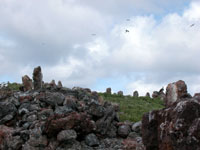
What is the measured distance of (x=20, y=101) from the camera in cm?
1986

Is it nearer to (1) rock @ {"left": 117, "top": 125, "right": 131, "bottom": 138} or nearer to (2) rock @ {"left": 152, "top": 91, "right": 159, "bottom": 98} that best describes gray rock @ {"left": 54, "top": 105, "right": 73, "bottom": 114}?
(1) rock @ {"left": 117, "top": 125, "right": 131, "bottom": 138}

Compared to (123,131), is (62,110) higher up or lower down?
higher up

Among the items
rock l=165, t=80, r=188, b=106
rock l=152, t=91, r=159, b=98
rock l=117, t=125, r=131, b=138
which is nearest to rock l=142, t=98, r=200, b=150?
rock l=117, t=125, r=131, b=138

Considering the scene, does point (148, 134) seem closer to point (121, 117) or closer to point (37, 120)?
point (37, 120)

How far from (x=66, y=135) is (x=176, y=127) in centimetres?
768

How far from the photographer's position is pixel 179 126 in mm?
6730

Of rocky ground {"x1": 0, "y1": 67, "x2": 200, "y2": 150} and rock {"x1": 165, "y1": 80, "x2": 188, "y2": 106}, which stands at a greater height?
rock {"x1": 165, "y1": 80, "x2": 188, "y2": 106}

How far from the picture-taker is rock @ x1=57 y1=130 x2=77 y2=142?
13.6 m

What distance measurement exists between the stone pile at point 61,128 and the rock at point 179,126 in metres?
5.87

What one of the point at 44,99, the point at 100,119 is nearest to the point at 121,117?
the point at 100,119

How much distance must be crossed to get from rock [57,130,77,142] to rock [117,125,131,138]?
2.80 m

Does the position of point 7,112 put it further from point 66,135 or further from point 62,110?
point 66,135

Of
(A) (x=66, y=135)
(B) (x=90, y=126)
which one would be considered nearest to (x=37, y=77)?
(B) (x=90, y=126)

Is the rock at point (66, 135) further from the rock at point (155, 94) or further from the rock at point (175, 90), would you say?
the rock at point (155, 94)
